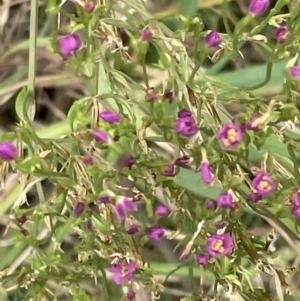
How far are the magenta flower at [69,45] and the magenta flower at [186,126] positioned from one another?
0.11 m

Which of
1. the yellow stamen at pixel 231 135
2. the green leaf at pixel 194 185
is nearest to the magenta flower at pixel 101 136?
the yellow stamen at pixel 231 135

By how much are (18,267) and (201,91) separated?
1.92 feet

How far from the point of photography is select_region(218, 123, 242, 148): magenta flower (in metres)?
0.51

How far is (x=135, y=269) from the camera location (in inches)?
24.5

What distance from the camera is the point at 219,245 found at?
1.87ft

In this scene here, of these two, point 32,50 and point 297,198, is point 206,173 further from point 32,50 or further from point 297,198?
point 32,50

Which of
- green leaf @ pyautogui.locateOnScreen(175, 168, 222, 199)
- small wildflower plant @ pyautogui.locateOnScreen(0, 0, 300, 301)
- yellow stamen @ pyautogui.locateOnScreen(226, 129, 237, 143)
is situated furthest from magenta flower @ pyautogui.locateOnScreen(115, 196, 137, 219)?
green leaf @ pyautogui.locateOnScreen(175, 168, 222, 199)

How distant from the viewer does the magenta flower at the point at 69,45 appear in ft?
1.73

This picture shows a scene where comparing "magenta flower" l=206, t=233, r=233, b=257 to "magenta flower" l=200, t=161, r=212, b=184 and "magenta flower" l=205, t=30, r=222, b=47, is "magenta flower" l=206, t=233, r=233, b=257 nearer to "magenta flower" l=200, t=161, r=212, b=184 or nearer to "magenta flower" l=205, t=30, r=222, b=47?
"magenta flower" l=200, t=161, r=212, b=184

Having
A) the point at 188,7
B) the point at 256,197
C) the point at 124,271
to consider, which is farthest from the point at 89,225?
the point at 188,7

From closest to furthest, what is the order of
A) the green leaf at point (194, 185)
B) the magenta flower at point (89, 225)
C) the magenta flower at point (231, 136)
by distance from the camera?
1. the magenta flower at point (231, 136)
2. the magenta flower at point (89, 225)
3. the green leaf at point (194, 185)

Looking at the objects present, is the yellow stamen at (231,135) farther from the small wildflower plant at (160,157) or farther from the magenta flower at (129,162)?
the magenta flower at (129,162)

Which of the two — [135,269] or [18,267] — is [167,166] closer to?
[135,269]

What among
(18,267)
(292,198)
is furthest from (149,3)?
(292,198)
